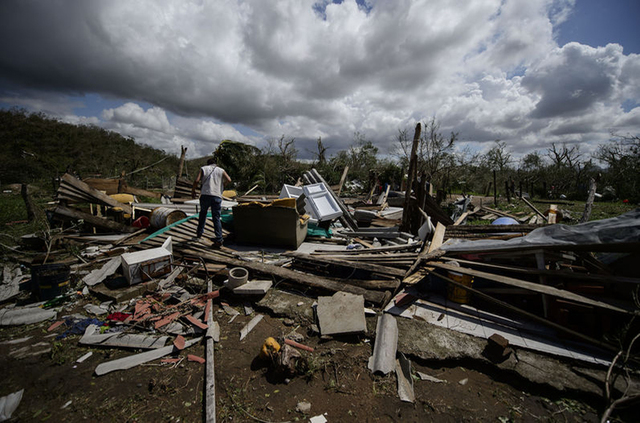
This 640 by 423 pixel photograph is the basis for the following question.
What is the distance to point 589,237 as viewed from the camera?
305cm

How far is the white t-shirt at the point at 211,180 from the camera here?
17.9ft

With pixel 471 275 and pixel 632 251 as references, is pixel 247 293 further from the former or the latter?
pixel 632 251

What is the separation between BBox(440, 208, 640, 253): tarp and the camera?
9.50ft

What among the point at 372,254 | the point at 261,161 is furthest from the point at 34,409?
the point at 261,161

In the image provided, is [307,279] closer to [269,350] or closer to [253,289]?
[253,289]

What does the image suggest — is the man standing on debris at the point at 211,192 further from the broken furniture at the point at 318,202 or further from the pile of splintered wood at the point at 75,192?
the pile of splintered wood at the point at 75,192

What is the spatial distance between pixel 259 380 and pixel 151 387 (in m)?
0.99

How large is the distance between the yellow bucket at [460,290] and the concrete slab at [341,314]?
1427 millimetres

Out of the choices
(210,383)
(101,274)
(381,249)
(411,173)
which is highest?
(411,173)

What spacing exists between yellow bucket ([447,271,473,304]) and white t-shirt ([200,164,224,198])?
5003 mm

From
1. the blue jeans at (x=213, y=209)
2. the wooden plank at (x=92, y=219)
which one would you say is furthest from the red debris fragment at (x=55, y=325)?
the wooden plank at (x=92, y=219)

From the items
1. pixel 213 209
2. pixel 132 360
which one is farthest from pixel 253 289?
pixel 213 209

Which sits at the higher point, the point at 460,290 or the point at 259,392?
the point at 460,290

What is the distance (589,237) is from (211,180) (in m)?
6.41
